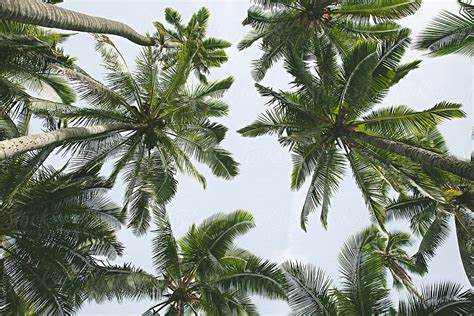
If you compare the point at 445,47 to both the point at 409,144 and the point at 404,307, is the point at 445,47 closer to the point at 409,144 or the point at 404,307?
the point at 409,144

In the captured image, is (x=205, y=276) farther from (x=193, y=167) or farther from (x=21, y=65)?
(x=21, y=65)

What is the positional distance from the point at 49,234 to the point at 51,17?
21.7 ft

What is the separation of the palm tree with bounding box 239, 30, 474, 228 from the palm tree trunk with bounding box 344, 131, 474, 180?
0.14 feet

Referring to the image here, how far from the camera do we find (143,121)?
14961 millimetres

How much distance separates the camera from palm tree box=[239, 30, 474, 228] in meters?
13.9

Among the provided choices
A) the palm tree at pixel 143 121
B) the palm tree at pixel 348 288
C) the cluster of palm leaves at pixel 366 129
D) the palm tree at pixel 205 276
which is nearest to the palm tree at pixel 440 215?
the cluster of palm leaves at pixel 366 129

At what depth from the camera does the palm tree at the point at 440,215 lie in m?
14.6

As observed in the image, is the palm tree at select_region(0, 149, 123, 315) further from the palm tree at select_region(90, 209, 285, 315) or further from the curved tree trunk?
the curved tree trunk

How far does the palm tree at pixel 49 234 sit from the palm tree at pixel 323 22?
29.1ft

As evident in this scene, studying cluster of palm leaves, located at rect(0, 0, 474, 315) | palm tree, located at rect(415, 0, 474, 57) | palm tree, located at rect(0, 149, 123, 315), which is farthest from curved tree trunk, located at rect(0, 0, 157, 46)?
palm tree, located at rect(415, 0, 474, 57)

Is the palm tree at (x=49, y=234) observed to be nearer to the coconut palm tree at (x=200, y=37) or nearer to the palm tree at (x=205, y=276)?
the palm tree at (x=205, y=276)

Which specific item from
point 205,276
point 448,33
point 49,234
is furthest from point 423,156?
point 49,234

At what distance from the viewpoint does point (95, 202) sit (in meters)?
14.0

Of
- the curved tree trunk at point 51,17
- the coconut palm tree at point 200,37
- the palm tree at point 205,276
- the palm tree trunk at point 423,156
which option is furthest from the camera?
the coconut palm tree at point 200,37
